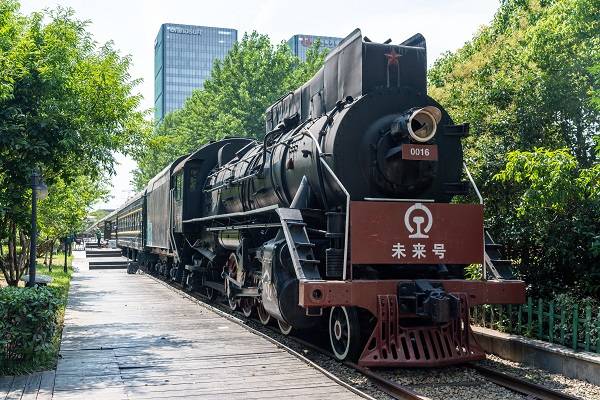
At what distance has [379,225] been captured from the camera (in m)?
6.91

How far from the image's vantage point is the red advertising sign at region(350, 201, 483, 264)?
6.82 m

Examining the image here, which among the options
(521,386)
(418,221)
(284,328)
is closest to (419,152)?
(418,221)

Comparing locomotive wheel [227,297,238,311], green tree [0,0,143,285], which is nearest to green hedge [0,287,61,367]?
green tree [0,0,143,285]

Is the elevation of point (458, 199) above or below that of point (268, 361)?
above

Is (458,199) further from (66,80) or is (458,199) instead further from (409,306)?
(66,80)

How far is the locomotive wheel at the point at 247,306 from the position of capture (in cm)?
1095

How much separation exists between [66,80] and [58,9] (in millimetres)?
3588

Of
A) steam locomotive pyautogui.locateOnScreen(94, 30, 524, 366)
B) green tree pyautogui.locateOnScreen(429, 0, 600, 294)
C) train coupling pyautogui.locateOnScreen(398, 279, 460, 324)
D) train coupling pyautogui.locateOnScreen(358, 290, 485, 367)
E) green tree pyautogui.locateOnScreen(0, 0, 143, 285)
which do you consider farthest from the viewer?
green tree pyautogui.locateOnScreen(0, 0, 143, 285)

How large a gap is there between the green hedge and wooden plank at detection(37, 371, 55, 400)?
0.30m

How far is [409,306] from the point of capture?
6992 millimetres

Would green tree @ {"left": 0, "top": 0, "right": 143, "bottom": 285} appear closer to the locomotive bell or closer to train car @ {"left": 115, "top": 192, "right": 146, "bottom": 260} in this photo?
the locomotive bell

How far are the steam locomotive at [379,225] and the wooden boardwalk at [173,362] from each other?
0.75 metres

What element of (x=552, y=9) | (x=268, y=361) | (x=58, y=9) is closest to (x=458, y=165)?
(x=268, y=361)

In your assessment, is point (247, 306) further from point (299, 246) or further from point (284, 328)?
point (299, 246)
